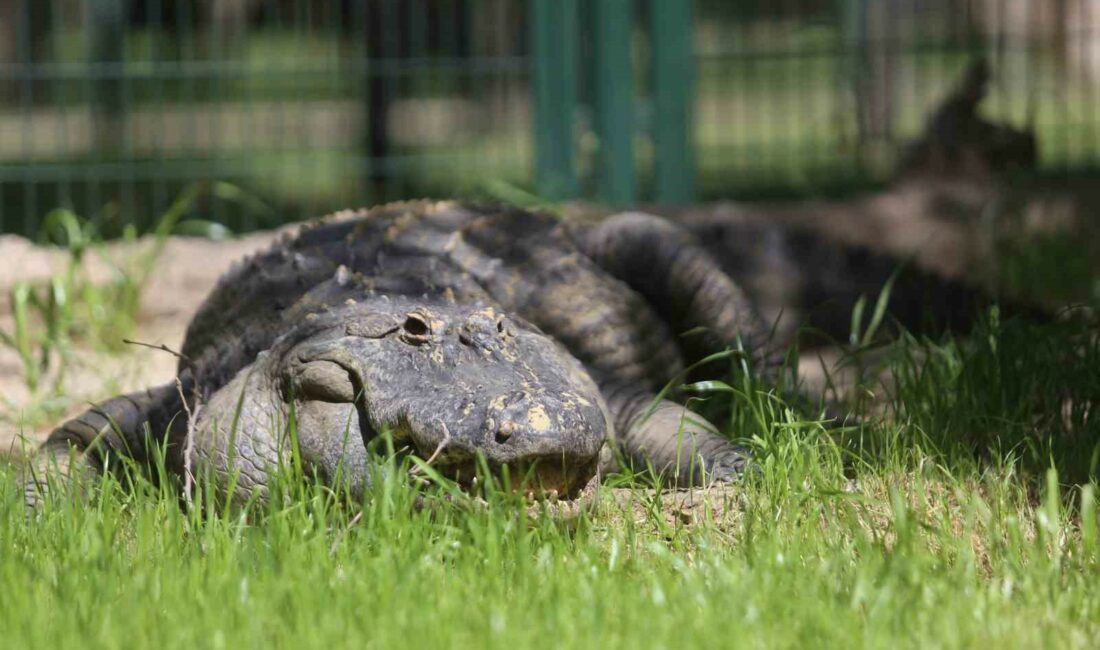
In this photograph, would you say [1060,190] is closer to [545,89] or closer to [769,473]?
[545,89]

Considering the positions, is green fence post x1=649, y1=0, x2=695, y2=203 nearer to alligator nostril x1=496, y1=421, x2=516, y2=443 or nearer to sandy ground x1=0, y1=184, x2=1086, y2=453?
sandy ground x1=0, y1=184, x2=1086, y2=453

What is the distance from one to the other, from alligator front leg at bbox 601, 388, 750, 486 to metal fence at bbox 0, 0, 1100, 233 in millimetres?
3250

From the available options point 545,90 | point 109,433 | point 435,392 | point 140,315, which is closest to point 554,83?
point 545,90

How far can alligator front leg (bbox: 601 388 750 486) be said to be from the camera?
3.03m

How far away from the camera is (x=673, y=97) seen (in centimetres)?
670

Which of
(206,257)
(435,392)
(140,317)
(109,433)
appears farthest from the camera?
(206,257)

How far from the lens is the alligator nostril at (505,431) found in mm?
2469

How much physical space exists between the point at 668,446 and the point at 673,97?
3790mm

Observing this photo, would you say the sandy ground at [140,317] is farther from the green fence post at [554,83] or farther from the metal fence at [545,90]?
the green fence post at [554,83]

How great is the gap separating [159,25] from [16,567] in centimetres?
479

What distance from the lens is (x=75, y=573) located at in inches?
89.0

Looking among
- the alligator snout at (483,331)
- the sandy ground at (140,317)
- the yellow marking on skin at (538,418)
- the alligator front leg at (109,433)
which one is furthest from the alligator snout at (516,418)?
the sandy ground at (140,317)

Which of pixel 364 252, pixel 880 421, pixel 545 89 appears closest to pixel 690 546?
pixel 880 421

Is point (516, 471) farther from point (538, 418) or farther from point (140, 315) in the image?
point (140, 315)
